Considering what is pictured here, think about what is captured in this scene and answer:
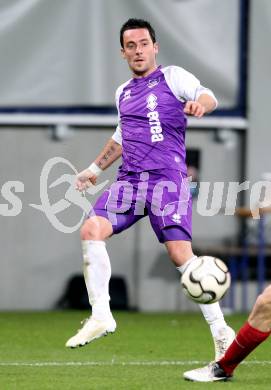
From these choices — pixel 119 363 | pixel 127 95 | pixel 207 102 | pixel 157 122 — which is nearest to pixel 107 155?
pixel 127 95

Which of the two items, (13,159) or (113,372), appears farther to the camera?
(13,159)

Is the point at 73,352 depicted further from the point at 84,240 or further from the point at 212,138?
the point at 212,138

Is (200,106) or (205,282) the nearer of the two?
(200,106)

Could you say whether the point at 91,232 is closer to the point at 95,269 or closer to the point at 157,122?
the point at 95,269

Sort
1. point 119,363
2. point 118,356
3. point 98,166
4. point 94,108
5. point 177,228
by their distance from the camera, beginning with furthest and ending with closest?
1. point 94,108
2. point 118,356
3. point 119,363
4. point 98,166
5. point 177,228

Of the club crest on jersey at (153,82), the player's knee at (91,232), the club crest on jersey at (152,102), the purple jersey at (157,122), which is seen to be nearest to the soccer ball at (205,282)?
the player's knee at (91,232)

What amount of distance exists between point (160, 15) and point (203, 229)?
2595 mm

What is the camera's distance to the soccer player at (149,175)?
24.3 feet

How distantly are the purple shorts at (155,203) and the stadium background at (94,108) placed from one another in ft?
20.9

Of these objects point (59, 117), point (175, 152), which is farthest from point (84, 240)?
point (59, 117)

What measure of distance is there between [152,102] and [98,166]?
2.09 ft

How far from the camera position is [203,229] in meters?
14.5

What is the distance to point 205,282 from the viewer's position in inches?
277

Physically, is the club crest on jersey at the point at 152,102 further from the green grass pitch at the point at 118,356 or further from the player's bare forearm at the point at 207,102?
the green grass pitch at the point at 118,356
